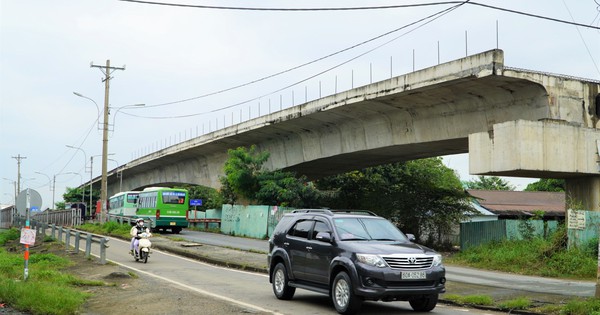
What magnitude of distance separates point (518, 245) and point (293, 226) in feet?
41.4

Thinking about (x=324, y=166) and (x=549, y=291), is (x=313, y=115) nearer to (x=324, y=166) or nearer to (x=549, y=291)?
(x=324, y=166)

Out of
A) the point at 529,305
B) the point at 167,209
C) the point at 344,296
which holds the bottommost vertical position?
the point at 529,305

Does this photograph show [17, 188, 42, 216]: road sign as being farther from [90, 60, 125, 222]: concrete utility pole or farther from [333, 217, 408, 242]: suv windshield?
[90, 60, 125, 222]: concrete utility pole

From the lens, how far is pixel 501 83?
76.8ft

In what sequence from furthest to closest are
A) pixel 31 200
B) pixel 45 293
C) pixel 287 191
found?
pixel 287 191
pixel 31 200
pixel 45 293

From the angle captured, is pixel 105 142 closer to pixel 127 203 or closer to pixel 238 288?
pixel 127 203

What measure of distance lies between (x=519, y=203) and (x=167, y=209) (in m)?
28.6

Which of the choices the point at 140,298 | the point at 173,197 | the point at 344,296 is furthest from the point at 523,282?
the point at 173,197

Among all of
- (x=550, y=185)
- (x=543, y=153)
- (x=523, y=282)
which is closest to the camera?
(x=523, y=282)

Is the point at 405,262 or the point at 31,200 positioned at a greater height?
the point at 31,200

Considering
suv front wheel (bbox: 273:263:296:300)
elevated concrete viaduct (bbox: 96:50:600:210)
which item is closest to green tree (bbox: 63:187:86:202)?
elevated concrete viaduct (bbox: 96:50:600:210)

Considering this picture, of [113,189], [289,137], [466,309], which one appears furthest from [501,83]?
[113,189]

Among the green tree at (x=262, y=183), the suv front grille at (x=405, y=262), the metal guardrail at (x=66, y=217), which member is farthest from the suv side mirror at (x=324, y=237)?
the metal guardrail at (x=66, y=217)

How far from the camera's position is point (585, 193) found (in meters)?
23.6
